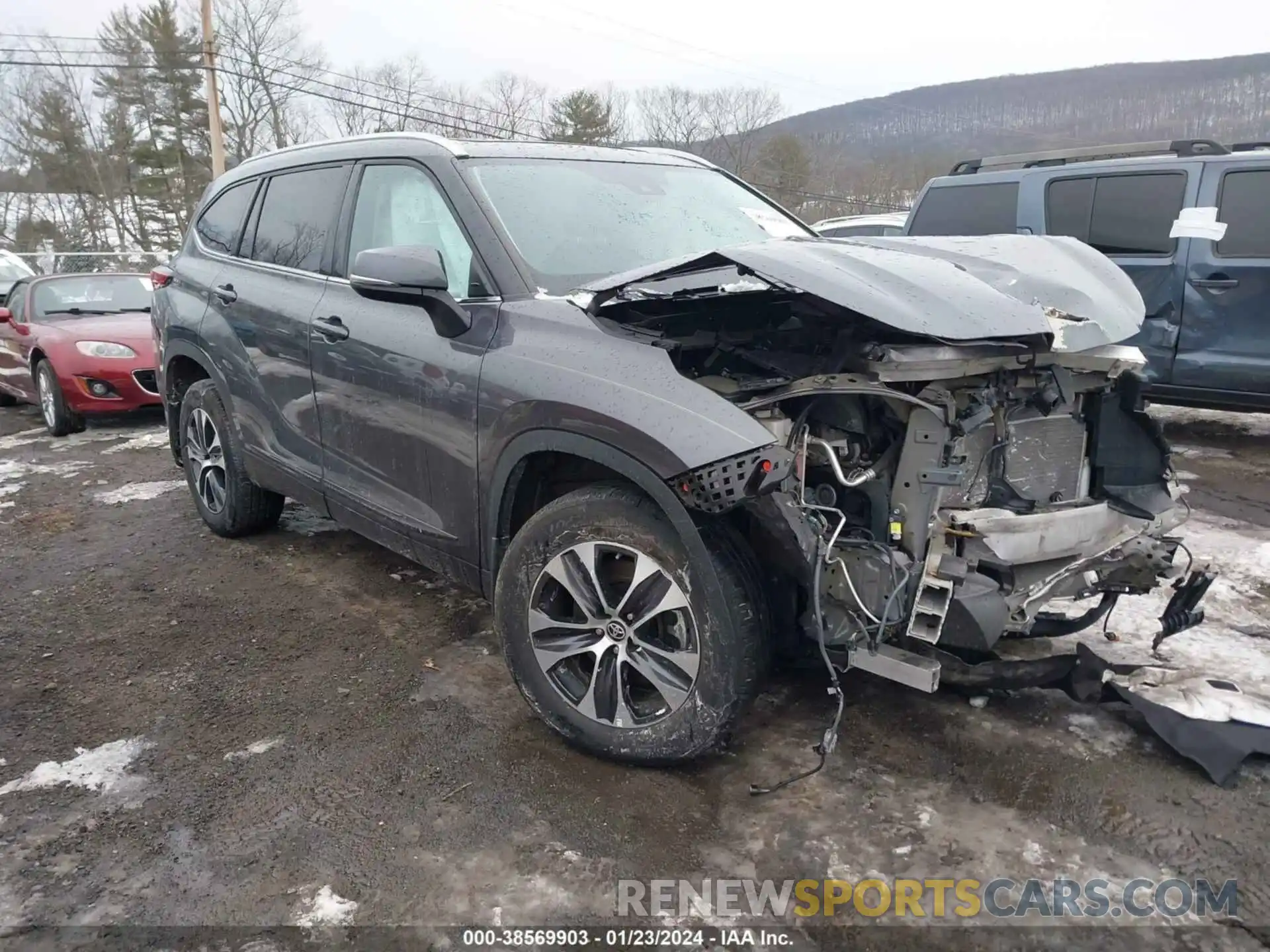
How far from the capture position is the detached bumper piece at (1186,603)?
2979 millimetres

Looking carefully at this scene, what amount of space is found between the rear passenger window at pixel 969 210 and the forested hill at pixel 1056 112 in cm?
3885

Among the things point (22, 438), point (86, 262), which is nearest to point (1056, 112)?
point (86, 262)

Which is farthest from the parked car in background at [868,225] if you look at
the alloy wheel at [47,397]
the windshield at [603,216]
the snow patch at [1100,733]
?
the snow patch at [1100,733]

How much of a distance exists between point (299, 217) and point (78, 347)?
5.23 meters

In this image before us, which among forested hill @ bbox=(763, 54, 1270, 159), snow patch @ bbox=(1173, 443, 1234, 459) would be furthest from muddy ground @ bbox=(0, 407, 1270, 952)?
forested hill @ bbox=(763, 54, 1270, 159)

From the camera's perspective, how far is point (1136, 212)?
6.41 m

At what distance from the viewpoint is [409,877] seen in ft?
7.66

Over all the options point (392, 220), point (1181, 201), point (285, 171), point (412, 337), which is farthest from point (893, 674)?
point (1181, 201)

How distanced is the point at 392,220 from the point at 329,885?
2.43 m

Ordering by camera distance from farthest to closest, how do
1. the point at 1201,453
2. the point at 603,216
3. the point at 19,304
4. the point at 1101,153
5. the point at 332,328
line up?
the point at 19,304 < the point at 1101,153 < the point at 1201,453 < the point at 332,328 < the point at 603,216

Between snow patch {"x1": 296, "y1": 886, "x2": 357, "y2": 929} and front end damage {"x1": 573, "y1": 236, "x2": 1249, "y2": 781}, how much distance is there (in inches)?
52.4

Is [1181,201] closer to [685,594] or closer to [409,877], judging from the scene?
[685,594]

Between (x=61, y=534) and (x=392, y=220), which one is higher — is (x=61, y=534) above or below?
below

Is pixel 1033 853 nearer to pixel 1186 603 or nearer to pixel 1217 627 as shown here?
pixel 1186 603
